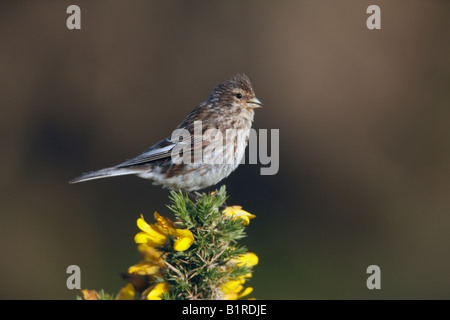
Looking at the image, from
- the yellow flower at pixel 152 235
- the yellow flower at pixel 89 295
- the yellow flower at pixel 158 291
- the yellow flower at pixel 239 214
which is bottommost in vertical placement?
the yellow flower at pixel 89 295

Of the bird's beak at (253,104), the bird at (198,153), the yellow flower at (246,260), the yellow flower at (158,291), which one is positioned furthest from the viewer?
the bird's beak at (253,104)

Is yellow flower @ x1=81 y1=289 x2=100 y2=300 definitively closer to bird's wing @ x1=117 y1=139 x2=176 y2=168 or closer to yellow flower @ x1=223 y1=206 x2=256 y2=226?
yellow flower @ x1=223 y1=206 x2=256 y2=226

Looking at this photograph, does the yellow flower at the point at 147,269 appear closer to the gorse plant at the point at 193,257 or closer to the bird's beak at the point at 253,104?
the gorse plant at the point at 193,257

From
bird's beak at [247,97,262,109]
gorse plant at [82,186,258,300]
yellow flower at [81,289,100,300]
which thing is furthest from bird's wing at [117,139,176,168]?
yellow flower at [81,289,100,300]

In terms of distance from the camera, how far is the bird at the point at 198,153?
3516mm

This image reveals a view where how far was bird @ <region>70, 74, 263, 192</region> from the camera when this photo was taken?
11.5 feet

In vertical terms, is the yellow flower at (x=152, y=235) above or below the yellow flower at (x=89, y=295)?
above

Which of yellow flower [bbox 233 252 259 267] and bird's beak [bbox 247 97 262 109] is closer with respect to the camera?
yellow flower [bbox 233 252 259 267]

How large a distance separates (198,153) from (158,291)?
5.64ft

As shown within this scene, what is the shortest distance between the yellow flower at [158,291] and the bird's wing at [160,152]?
1.64 m

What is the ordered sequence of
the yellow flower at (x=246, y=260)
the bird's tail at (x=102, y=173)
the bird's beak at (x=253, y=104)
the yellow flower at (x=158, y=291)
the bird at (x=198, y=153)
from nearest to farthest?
the yellow flower at (x=158, y=291)
the yellow flower at (x=246, y=260)
the bird's tail at (x=102, y=173)
the bird at (x=198, y=153)
the bird's beak at (x=253, y=104)

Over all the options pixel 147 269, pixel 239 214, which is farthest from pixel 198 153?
pixel 147 269

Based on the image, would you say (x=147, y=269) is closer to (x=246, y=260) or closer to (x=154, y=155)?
(x=246, y=260)

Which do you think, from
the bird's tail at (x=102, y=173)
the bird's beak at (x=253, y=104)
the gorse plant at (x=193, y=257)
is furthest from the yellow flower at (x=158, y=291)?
the bird's beak at (x=253, y=104)
